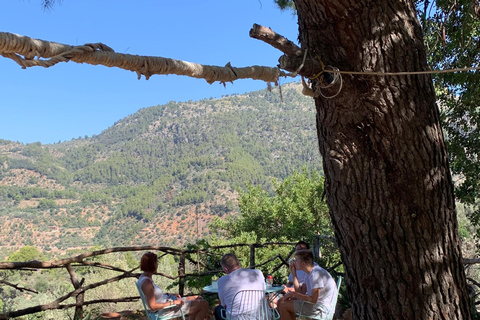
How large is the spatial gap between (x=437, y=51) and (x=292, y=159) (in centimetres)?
10014

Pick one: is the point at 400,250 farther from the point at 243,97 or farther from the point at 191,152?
the point at 243,97

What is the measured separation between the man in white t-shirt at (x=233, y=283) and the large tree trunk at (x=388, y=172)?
1248 mm

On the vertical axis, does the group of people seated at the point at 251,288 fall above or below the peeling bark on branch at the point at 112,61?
below

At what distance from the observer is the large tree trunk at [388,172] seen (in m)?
1.51

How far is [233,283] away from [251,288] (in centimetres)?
12

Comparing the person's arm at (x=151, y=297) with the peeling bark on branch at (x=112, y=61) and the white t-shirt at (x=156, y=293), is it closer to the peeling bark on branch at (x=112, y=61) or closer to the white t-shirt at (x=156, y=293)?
the white t-shirt at (x=156, y=293)

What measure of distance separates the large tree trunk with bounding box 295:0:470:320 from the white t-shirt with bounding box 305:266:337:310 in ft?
4.44

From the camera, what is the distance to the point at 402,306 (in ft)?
4.95

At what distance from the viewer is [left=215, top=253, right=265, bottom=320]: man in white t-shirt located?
2771 mm

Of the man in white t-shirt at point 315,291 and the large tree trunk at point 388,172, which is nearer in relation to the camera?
the large tree trunk at point 388,172

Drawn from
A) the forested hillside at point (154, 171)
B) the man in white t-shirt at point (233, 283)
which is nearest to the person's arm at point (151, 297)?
the man in white t-shirt at point (233, 283)

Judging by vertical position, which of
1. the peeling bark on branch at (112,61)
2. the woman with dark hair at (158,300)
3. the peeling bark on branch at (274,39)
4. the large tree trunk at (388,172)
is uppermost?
the peeling bark on branch at (274,39)

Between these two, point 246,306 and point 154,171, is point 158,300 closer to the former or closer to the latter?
point 246,306

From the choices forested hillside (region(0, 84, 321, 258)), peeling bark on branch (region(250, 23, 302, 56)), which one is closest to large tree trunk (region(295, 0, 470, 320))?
peeling bark on branch (region(250, 23, 302, 56))
